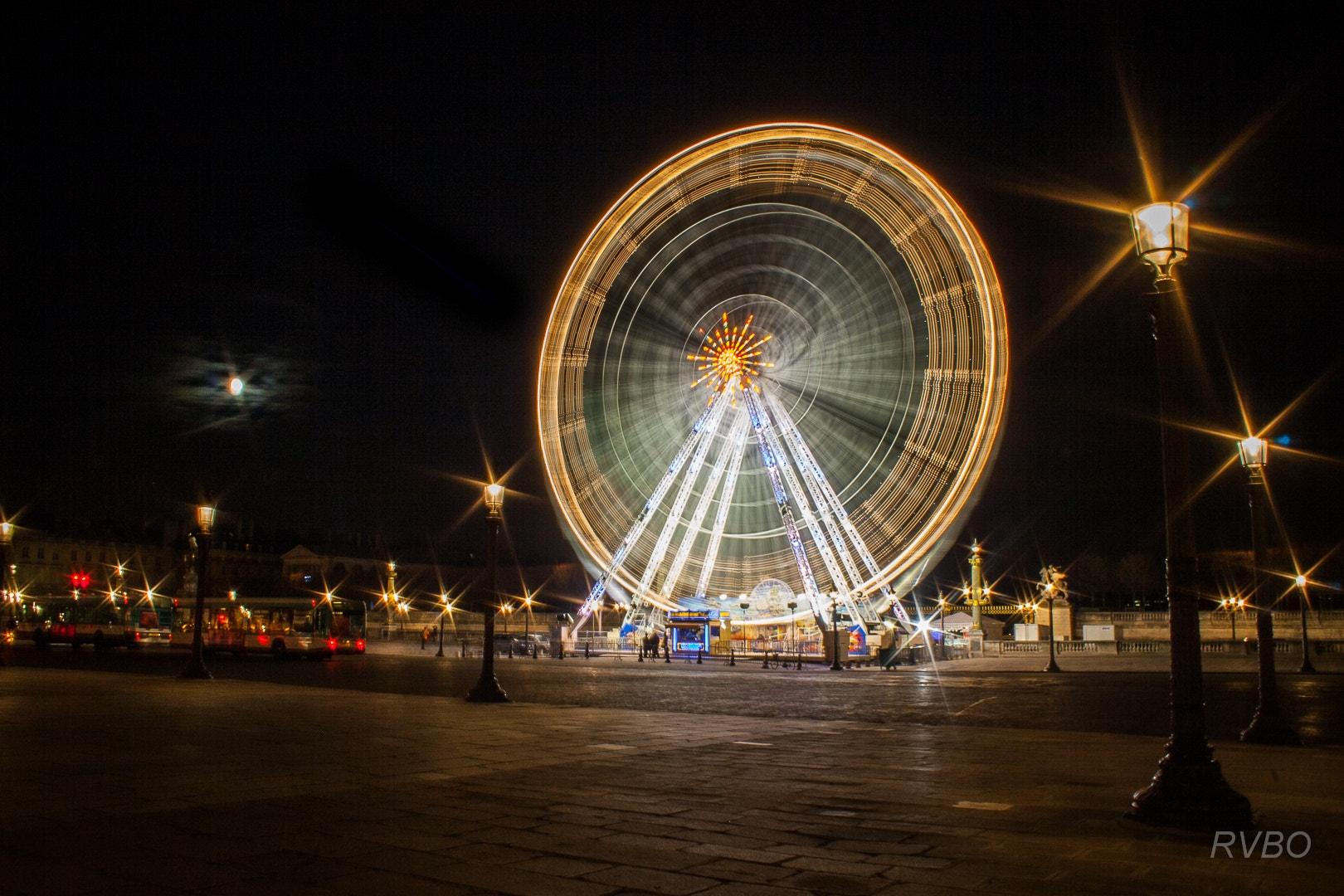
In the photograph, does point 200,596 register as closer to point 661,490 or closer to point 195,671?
point 195,671

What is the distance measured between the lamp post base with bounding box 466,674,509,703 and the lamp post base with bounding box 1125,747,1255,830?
11966 millimetres

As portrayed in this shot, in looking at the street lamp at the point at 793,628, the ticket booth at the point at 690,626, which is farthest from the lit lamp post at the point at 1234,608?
the ticket booth at the point at 690,626

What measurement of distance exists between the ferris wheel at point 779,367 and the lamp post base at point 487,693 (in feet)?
48.5

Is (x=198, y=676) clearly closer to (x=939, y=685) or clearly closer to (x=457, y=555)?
(x=939, y=685)

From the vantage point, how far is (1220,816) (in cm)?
593

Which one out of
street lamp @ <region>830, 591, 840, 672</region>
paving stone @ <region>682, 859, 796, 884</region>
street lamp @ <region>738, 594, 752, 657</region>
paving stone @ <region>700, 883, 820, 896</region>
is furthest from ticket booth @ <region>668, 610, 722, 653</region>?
paving stone @ <region>700, 883, 820, 896</region>

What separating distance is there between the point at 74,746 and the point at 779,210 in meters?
25.4

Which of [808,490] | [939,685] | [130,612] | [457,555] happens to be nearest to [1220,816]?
[939,685]

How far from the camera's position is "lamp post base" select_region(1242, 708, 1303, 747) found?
1067 centimetres

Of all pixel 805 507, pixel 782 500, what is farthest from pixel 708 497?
pixel 805 507

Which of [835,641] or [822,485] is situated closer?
[822,485]

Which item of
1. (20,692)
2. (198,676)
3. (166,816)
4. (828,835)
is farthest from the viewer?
(198,676)

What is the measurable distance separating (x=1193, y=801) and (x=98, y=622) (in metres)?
45.1

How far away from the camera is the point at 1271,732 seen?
10758 millimetres
